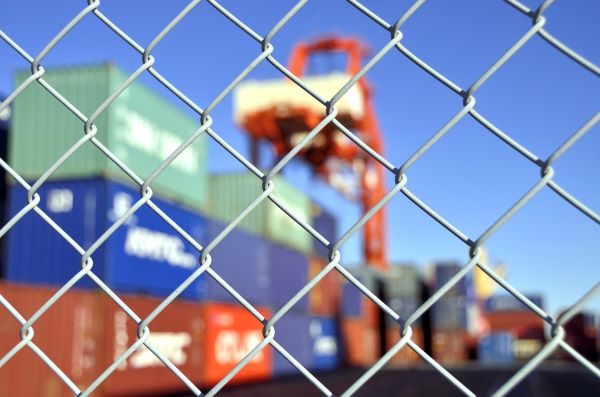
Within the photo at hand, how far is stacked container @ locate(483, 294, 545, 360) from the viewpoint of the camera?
6256 cm

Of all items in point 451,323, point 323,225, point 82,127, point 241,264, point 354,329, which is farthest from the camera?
point 451,323

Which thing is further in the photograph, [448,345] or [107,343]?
[448,345]

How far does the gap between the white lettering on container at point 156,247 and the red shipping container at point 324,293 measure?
12.2 m

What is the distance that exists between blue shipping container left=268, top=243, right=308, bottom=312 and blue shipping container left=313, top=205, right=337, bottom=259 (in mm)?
2421

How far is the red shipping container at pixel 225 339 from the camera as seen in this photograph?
19.6 metres

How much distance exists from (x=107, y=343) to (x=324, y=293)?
18.8 meters

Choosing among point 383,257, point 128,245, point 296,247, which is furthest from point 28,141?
point 383,257

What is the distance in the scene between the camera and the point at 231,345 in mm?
21188

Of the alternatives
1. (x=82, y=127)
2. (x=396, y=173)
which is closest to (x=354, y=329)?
(x=82, y=127)

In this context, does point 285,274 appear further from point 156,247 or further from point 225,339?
point 156,247

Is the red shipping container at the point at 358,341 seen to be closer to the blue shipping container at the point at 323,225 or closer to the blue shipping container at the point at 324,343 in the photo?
the blue shipping container at the point at 324,343

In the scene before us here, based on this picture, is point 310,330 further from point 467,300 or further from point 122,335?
point 467,300

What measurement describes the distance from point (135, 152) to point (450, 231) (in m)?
15.8

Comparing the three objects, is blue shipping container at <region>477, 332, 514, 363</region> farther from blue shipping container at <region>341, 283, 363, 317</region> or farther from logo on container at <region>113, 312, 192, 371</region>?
logo on container at <region>113, 312, 192, 371</region>
